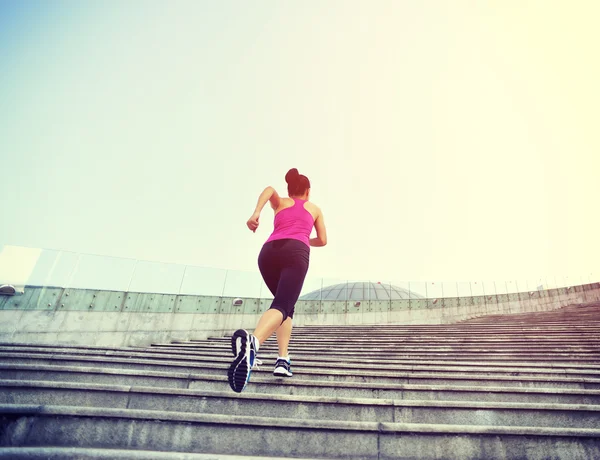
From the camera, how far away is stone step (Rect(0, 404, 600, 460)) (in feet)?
7.31

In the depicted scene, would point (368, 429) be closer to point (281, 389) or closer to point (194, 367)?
point (281, 389)

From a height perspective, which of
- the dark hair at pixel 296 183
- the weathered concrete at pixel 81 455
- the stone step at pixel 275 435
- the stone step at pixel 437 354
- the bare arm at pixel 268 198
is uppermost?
the dark hair at pixel 296 183

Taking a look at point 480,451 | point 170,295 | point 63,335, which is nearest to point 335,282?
point 170,295

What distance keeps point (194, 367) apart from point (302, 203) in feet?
7.62

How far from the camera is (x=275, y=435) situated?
2348 millimetres

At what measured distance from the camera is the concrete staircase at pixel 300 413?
7.34 ft

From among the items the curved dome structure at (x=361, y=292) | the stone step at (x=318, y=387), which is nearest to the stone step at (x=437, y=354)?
the stone step at (x=318, y=387)

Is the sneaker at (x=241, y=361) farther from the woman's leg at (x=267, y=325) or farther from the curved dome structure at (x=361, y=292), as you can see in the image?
the curved dome structure at (x=361, y=292)

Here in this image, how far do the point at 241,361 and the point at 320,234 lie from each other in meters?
1.57

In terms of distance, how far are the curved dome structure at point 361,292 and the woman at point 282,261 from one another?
42.6 ft

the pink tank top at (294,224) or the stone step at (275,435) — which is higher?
the pink tank top at (294,224)

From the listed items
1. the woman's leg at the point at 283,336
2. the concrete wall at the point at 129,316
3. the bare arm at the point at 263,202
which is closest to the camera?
the bare arm at the point at 263,202

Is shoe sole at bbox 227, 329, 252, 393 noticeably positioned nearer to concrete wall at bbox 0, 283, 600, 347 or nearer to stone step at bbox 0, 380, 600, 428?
stone step at bbox 0, 380, 600, 428

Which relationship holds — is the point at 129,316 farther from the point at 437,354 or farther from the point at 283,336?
the point at 437,354
